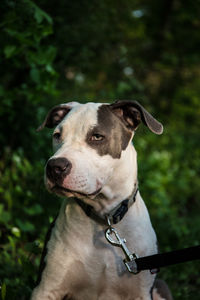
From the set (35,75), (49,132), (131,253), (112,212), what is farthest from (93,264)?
(49,132)

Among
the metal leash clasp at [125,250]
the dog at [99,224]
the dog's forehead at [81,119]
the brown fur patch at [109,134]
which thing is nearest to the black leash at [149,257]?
the metal leash clasp at [125,250]

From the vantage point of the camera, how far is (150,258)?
8.91ft

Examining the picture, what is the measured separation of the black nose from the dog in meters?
0.15

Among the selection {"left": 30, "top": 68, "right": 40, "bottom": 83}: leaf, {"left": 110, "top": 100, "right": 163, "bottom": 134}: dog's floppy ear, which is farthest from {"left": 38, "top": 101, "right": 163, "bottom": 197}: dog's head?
{"left": 30, "top": 68, "right": 40, "bottom": 83}: leaf

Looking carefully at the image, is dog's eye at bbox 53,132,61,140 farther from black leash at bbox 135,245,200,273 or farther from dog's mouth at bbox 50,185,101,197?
black leash at bbox 135,245,200,273

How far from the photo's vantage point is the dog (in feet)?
9.68

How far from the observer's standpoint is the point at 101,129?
3020 millimetres

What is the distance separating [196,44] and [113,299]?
12533mm

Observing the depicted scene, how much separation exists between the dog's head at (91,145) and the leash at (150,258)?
371mm

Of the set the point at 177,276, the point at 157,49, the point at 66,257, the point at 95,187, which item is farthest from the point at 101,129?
the point at 157,49

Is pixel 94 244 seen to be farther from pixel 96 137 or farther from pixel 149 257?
pixel 96 137

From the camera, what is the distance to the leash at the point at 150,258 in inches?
99.2

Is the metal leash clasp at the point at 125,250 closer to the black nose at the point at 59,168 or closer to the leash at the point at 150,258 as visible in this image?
the leash at the point at 150,258

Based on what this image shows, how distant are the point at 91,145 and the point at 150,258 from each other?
0.87 m
